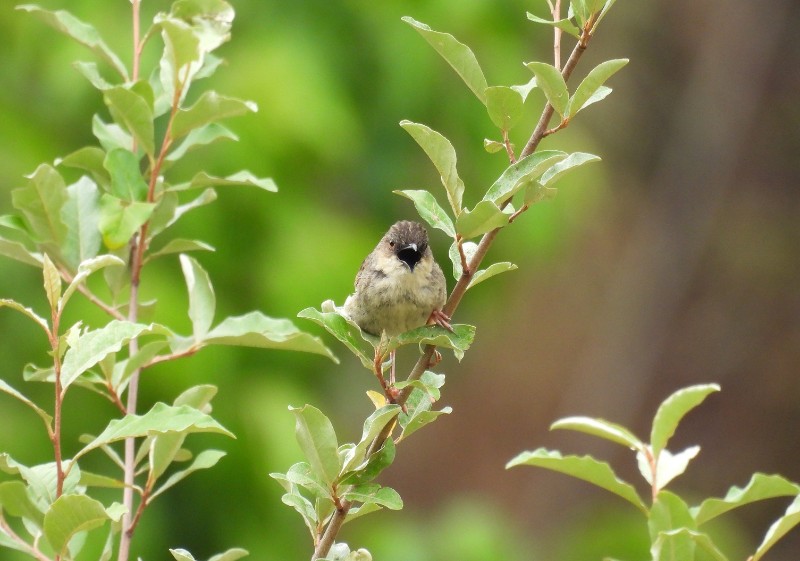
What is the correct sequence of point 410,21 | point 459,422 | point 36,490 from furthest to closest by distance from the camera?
point 459,422
point 36,490
point 410,21

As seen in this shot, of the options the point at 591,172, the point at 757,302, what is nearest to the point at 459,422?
the point at 757,302

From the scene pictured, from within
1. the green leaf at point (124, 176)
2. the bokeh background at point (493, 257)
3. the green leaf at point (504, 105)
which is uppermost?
the green leaf at point (504, 105)

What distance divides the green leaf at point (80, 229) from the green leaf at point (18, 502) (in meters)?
0.52

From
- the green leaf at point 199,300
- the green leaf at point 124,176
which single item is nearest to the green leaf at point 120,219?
the green leaf at point 124,176

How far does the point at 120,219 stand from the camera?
2029mm

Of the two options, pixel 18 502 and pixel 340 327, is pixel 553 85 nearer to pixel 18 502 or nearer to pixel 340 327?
pixel 340 327

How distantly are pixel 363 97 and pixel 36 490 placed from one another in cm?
421

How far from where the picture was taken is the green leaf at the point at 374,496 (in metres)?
1.75

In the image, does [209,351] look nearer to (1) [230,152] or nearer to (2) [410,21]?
(1) [230,152]

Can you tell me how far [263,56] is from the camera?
17.7ft

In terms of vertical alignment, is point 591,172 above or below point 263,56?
below

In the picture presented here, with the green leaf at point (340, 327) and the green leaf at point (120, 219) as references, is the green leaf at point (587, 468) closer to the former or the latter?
the green leaf at point (340, 327)

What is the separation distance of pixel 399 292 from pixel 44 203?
870 mm

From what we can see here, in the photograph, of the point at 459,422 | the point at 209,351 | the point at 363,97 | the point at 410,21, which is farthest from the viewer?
the point at 459,422
